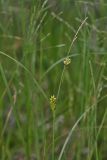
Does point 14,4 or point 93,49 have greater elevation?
point 14,4

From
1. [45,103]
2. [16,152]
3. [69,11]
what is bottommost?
[16,152]

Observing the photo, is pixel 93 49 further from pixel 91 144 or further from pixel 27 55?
pixel 91 144

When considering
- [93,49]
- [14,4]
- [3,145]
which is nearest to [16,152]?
[3,145]

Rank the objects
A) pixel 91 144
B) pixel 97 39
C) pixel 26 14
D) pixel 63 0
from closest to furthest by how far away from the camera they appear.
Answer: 1. pixel 91 144
2. pixel 97 39
3. pixel 63 0
4. pixel 26 14

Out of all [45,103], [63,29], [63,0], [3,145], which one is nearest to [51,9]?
[63,0]

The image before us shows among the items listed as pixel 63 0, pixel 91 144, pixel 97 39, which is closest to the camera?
pixel 91 144

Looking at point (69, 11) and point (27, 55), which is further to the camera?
point (69, 11)
